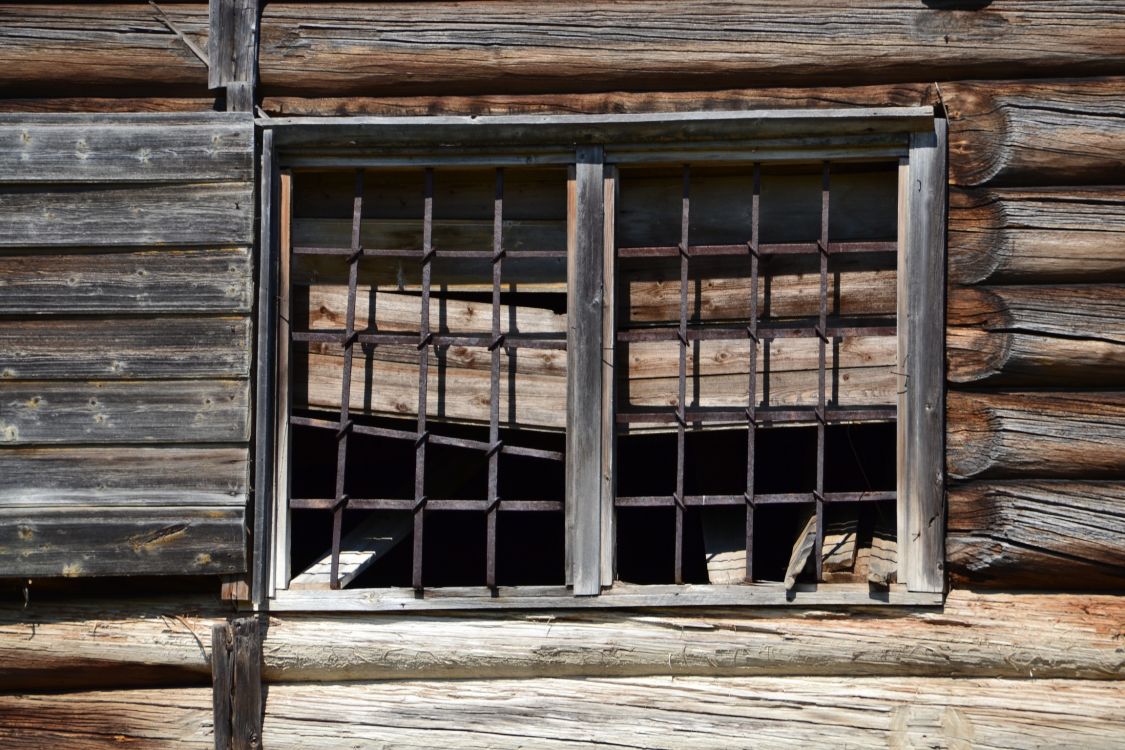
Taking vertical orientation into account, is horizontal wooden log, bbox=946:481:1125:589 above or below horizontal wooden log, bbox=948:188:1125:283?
below

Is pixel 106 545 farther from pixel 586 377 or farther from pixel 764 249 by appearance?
pixel 764 249

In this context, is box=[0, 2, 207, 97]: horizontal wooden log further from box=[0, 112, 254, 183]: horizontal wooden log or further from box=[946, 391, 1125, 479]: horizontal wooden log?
box=[946, 391, 1125, 479]: horizontal wooden log

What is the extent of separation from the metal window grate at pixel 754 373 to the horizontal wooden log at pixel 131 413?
3.63 ft

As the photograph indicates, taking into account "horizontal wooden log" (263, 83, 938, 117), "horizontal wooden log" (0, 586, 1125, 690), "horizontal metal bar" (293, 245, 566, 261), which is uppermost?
"horizontal wooden log" (263, 83, 938, 117)

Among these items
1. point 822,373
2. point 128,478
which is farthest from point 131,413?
point 822,373

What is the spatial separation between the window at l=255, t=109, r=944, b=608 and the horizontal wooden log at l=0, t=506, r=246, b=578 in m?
0.15

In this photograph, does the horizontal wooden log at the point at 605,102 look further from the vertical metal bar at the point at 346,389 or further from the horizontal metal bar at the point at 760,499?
the horizontal metal bar at the point at 760,499

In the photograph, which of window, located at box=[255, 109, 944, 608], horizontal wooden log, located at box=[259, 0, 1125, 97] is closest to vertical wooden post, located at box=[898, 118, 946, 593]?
window, located at box=[255, 109, 944, 608]

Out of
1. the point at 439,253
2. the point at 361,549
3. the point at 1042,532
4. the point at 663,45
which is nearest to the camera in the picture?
the point at 1042,532

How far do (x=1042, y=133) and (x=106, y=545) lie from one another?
2.81 meters

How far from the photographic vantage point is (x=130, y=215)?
2.76 m

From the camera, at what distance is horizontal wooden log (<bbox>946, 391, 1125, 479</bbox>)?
8.82 feet

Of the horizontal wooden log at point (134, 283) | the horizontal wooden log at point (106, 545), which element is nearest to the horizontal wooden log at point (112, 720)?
the horizontal wooden log at point (106, 545)

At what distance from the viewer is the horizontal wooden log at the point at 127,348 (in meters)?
2.74
